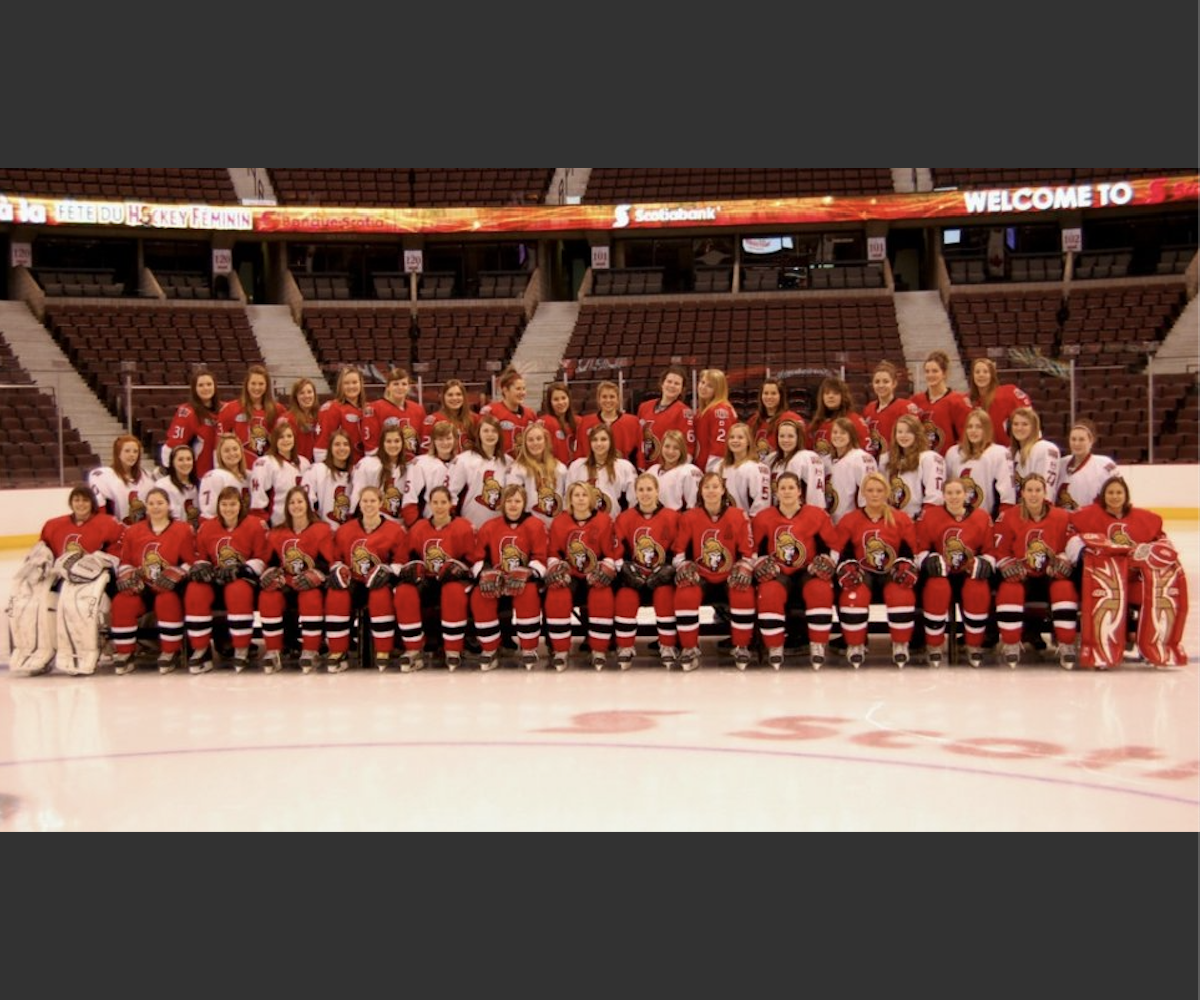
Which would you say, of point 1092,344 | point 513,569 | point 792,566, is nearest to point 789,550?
point 792,566

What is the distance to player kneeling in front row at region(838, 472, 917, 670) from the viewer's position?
593 centimetres

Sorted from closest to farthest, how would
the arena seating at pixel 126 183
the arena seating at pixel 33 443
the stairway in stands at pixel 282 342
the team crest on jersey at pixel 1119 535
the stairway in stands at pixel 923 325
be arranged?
1. the team crest on jersey at pixel 1119 535
2. the arena seating at pixel 33 443
3. the stairway in stands at pixel 282 342
4. the stairway in stands at pixel 923 325
5. the arena seating at pixel 126 183

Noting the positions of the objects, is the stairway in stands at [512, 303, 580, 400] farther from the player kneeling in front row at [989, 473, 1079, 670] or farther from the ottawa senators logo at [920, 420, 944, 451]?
the player kneeling in front row at [989, 473, 1079, 670]

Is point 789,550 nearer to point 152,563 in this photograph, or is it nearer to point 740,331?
point 152,563

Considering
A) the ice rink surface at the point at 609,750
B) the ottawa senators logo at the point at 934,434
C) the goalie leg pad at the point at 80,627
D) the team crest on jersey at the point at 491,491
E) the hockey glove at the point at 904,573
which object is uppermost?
the ottawa senators logo at the point at 934,434

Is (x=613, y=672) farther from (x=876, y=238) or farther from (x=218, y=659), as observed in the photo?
(x=876, y=238)

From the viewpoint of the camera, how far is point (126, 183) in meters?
22.9

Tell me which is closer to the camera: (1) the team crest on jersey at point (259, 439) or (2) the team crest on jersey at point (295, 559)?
(2) the team crest on jersey at point (295, 559)

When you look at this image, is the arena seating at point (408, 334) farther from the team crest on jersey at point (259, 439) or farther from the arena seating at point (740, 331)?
the team crest on jersey at point (259, 439)

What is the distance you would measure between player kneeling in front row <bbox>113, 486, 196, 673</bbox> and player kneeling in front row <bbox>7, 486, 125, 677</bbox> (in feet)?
0.33

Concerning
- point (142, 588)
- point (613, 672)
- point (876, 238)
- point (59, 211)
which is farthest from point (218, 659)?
point (876, 238)

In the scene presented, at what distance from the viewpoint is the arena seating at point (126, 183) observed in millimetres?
21688

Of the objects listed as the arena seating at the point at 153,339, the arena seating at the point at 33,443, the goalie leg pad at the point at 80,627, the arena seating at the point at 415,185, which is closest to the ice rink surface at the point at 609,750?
the goalie leg pad at the point at 80,627

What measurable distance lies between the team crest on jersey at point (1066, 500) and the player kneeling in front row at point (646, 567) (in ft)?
5.90
